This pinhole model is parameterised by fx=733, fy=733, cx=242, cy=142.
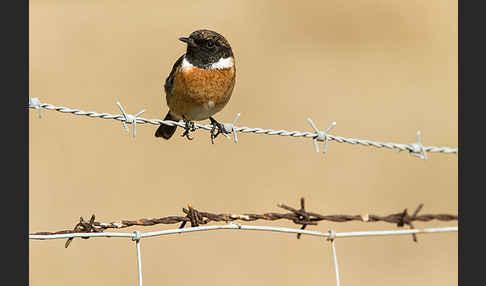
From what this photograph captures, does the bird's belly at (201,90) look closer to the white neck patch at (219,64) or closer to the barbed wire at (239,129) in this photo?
the white neck patch at (219,64)

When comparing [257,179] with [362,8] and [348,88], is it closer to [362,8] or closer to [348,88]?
[348,88]

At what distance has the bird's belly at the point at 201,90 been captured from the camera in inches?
233

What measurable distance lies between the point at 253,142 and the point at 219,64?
406 centimetres

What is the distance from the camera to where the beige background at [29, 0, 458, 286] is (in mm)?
7805

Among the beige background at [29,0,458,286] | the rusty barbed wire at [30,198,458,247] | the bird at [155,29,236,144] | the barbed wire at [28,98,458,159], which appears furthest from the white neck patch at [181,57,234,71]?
the beige background at [29,0,458,286]

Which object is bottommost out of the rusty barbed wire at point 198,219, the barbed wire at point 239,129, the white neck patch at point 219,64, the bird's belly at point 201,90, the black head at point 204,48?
the rusty barbed wire at point 198,219

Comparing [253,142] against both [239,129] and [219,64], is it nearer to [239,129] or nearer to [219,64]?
[219,64]

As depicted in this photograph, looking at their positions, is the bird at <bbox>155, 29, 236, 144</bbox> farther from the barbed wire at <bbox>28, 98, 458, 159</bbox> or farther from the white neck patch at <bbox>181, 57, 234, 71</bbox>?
the barbed wire at <bbox>28, 98, 458, 159</bbox>

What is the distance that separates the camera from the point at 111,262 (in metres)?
7.46

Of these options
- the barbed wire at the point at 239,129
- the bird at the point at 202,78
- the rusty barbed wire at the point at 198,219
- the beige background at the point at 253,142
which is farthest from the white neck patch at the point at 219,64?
the beige background at the point at 253,142

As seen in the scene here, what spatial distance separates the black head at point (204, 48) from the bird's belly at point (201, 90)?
0.28 ft

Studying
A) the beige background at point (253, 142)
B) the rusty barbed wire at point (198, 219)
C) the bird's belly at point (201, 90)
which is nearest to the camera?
the rusty barbed wire at point (198, 219)

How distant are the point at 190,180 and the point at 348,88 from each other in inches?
157

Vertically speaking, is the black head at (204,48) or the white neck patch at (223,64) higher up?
the black head at (204,48)
